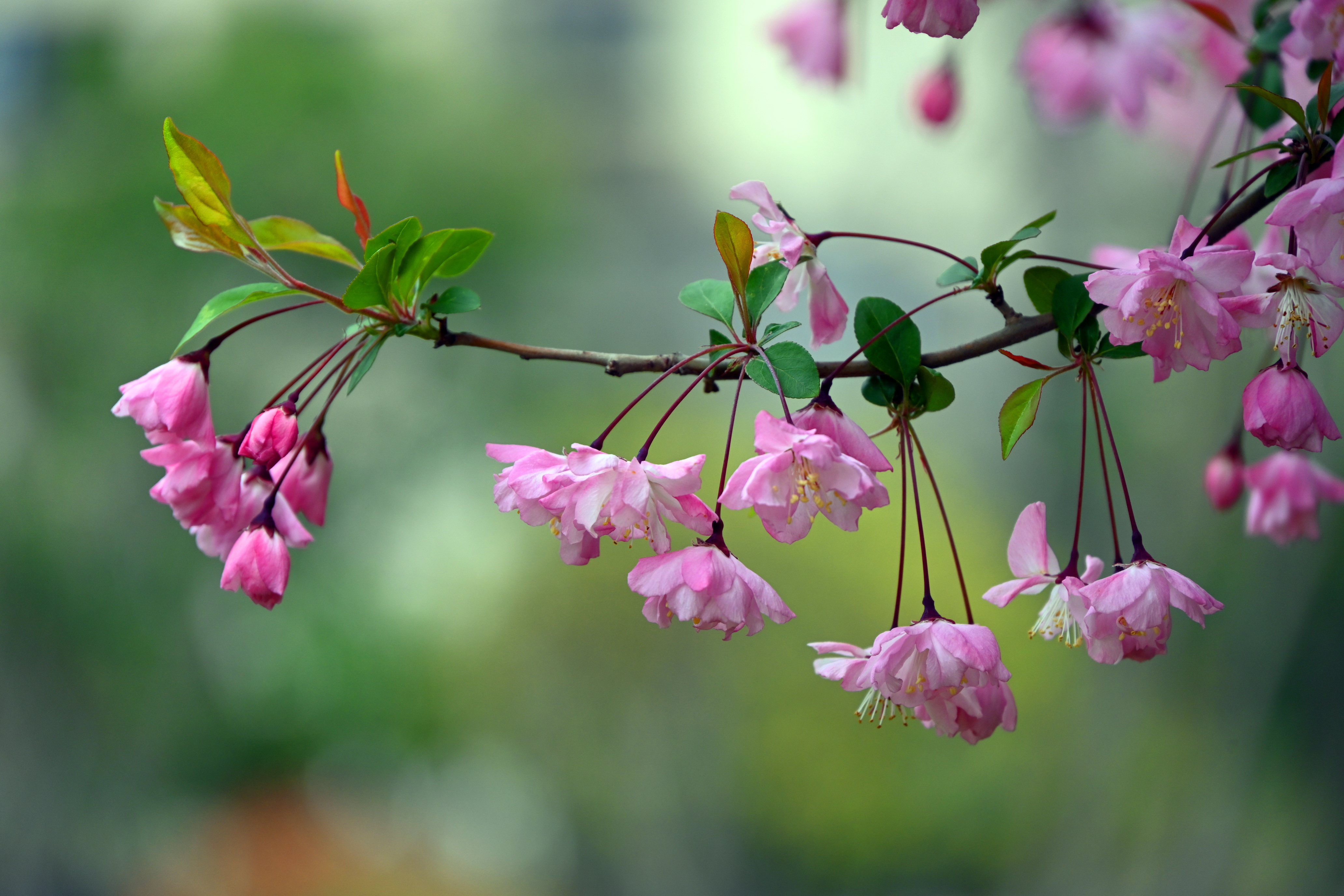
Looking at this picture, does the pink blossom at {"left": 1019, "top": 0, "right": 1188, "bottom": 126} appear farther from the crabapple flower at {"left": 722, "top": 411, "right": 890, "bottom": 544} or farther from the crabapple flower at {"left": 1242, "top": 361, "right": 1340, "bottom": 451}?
the crabapple flower at {"left": 722, "top": 411, "right": 890, "bottom": 544}

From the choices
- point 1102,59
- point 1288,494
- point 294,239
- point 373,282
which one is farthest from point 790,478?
point 1102,59

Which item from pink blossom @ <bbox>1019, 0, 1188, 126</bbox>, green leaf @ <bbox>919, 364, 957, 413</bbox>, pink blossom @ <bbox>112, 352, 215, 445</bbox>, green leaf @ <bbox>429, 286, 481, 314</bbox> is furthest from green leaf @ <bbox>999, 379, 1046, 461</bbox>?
pink blossom @ <bbox>1019, 0, 1188, 126</bbox>

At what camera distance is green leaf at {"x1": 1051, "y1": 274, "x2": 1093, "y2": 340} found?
49 centimetres

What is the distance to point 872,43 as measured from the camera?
11.5 ft

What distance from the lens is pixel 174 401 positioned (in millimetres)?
500

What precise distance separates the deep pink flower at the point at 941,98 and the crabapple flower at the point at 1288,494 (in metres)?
0.60

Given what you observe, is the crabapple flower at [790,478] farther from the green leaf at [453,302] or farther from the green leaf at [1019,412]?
the green leaf at [453,302]

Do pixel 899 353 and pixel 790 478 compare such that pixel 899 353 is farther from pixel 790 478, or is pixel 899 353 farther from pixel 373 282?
pixel 373 282

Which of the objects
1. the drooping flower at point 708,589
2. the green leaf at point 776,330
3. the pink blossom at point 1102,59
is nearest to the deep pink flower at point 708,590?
the drooping flower at point 708,589

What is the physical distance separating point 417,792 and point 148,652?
4.48 feet

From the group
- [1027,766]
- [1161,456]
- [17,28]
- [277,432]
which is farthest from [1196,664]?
[17,28]

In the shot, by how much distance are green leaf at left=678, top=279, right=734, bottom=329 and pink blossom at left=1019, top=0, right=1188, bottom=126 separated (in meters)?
0.85

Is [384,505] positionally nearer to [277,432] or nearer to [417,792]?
[417,792]

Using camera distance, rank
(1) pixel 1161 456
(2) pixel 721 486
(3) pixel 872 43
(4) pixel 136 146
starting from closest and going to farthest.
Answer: (2) pixel 721 486, (1) pixel 1161 456, (3) pixel 872 43, (4) pixel 136 146
